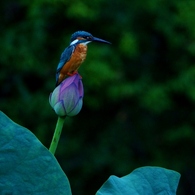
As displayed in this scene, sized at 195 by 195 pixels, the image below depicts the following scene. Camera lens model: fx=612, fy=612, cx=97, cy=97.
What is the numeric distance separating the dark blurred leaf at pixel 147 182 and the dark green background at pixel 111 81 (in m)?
2.81

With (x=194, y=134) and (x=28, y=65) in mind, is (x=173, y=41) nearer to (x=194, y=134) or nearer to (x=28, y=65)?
(x=194, y=134)

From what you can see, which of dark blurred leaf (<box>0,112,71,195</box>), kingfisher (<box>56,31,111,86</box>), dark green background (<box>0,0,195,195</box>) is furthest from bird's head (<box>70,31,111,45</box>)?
dark green background (<box>0,0,195,195</box>)

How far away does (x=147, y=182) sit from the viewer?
0.96 meters

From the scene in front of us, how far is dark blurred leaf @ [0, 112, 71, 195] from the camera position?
833 mm

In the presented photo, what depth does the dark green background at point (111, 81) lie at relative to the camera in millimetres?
3854

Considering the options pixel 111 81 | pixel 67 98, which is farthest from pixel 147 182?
pixel 111 81

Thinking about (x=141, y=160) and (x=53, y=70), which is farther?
(x=141, y=160)

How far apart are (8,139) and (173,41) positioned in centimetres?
349

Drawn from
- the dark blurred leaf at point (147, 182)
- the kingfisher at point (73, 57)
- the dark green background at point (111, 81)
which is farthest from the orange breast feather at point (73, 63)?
the dark green background at point (111, 81)

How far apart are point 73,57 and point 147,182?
0.24 meters

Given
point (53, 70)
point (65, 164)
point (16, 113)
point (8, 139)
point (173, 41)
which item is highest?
point (8, 139)

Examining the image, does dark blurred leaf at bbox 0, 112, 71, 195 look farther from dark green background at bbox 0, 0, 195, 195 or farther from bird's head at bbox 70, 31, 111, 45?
dark green background at bbox 0, 0, 195, 195

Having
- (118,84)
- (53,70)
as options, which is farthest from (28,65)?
(118,84)

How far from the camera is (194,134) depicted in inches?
167
